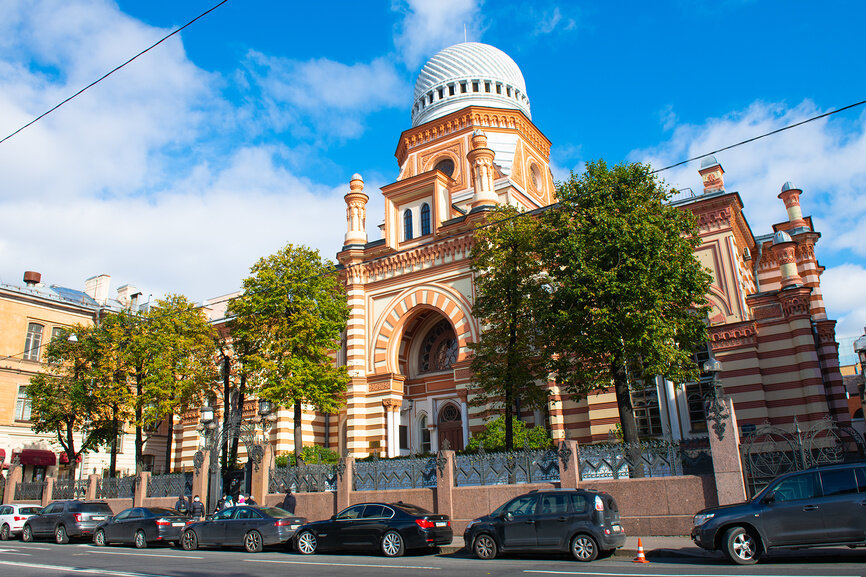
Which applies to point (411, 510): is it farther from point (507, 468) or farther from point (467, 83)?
point (467, 83)

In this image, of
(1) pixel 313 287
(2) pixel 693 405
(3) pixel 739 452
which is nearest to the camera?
(3) pixel 739 452

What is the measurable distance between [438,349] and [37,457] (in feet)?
84.9

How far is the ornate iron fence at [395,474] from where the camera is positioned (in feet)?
66.0

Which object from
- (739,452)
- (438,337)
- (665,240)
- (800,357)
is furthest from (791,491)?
(438,337)

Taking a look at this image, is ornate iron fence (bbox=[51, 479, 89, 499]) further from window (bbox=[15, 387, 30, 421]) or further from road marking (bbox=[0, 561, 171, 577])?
road marking (bbox=[0, 561, 171, 577])

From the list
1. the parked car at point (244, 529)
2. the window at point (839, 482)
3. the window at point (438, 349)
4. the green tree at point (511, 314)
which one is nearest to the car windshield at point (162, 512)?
the parked car at point (244, 529)

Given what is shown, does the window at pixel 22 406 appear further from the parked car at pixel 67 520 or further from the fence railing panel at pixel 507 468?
the fence railing panel at pixel 507 468

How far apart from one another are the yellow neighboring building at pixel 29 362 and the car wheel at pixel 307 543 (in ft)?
83.8

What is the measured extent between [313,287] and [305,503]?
9379mm

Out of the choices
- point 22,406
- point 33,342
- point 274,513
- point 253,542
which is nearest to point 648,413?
point 274,513

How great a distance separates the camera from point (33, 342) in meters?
40.9

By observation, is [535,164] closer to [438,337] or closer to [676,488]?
[438,337]

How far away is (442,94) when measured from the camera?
42062 millimetres

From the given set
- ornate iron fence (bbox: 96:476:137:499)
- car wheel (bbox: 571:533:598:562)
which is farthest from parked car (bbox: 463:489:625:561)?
ornate iron fence (bbox: 96:476:137:499)
